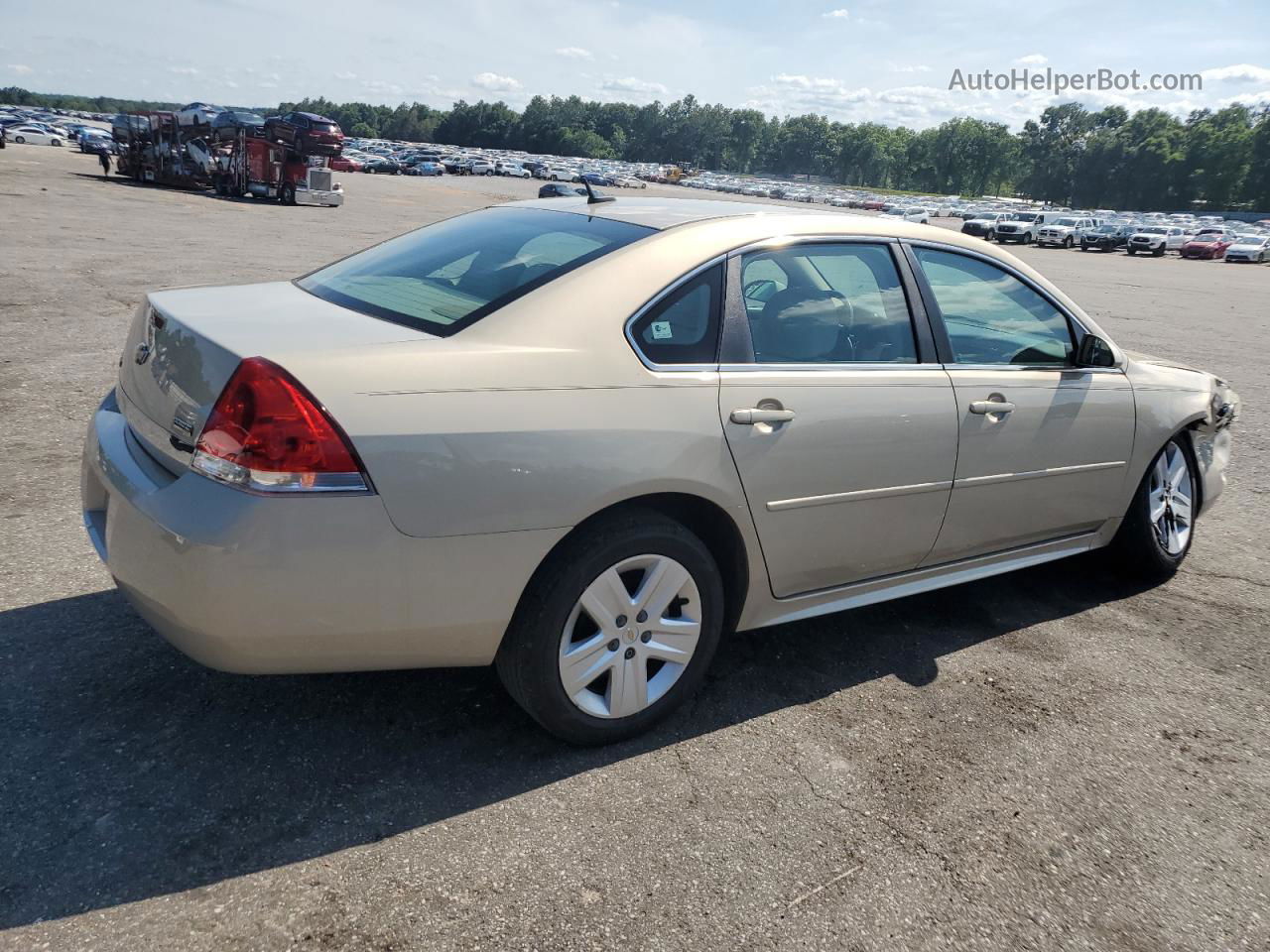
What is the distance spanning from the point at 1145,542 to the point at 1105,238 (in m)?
48.2

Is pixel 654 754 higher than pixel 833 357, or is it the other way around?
pixel 833 357

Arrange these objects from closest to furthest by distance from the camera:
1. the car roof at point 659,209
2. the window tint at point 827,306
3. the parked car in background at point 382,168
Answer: the window tint at point 827,306 < the car roof at point 659,209 < the parked car in background at point 382,168

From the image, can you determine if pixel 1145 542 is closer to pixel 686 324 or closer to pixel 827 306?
pixel 827 306

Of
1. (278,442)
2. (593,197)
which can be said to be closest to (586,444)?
(278,442)

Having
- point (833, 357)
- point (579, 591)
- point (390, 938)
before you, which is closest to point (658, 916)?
point (390, 938)

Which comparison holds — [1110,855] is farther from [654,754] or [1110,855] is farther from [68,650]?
[68,650]

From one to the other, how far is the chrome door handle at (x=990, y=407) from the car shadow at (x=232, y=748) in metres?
0.96

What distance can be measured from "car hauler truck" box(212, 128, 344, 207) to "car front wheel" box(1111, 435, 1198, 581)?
3249cm

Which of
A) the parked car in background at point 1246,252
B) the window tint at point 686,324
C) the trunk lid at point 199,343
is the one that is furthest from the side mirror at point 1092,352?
the parked car in background at point 1246,252

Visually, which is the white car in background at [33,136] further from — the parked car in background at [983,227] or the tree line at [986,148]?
the tree line at [986,148]

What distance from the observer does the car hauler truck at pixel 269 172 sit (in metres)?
32.5

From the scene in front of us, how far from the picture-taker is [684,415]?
281 cm

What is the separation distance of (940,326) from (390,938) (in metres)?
2.72

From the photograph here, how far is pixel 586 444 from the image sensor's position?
2.62 metres
